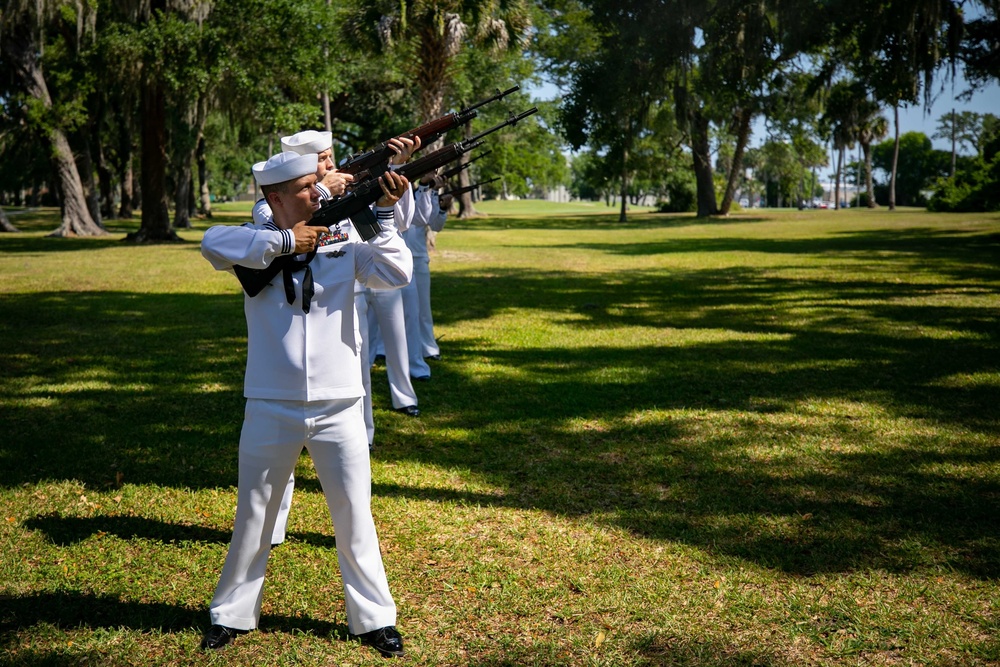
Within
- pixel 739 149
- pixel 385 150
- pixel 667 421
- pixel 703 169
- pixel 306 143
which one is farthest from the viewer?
pixel 703 169

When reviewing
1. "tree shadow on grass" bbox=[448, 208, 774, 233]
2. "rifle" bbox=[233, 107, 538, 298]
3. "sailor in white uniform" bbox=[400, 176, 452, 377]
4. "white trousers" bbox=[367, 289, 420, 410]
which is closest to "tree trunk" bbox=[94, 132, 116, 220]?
"tree shadow on grass" bbox=[448, 208, 774, 233]

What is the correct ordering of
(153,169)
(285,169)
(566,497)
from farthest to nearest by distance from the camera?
(153,169)
(566,497)
(285,169)

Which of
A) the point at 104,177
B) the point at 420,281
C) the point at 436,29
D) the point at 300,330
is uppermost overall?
the point at 436,29

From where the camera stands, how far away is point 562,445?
24.1ft

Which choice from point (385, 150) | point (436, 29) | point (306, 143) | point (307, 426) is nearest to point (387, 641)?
point (307, 426)

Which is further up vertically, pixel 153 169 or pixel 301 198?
pixel 153 169

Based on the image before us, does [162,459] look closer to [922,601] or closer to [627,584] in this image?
[627,584]

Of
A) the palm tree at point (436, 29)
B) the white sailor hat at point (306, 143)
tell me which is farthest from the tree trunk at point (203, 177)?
the white sailor hat at point (306, 143)

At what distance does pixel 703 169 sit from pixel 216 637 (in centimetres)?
5857

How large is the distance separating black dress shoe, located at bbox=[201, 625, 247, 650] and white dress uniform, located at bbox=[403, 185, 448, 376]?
571 cm

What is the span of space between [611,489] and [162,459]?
361 centimetres

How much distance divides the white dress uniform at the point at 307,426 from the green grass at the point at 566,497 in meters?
0.34

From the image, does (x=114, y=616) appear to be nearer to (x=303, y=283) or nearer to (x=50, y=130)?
(x=303, y=283)

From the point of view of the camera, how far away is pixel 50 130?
30.8 metres
